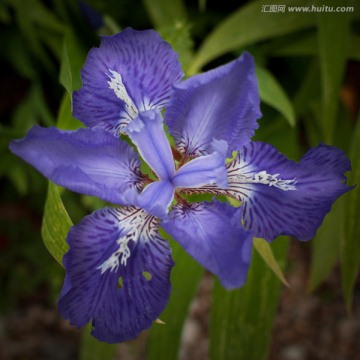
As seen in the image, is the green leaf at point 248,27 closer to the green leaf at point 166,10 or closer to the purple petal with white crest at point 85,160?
the green leaf at point 166,10

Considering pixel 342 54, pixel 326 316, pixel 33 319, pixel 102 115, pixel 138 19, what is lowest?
pixel 33 319

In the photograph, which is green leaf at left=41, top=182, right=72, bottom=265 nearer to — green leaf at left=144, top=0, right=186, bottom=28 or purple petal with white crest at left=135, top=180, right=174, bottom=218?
purple petal with white crest at left=135, top=180, right=174, bottom=218

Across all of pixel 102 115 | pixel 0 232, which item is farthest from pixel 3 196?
pixel 102 115

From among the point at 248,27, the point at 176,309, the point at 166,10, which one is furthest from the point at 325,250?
the point at 166,10

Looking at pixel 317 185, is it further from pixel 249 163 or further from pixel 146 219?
pixel 146 219

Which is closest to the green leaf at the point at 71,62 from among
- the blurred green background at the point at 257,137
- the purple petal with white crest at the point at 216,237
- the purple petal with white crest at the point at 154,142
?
the blurred green background at the point at 257,137

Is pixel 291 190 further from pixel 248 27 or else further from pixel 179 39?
pixel 248 27

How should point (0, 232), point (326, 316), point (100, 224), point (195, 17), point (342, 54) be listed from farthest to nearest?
point (326, 316), point (0, 232), point (195, 17), point (342, 54), point (100, 224)
